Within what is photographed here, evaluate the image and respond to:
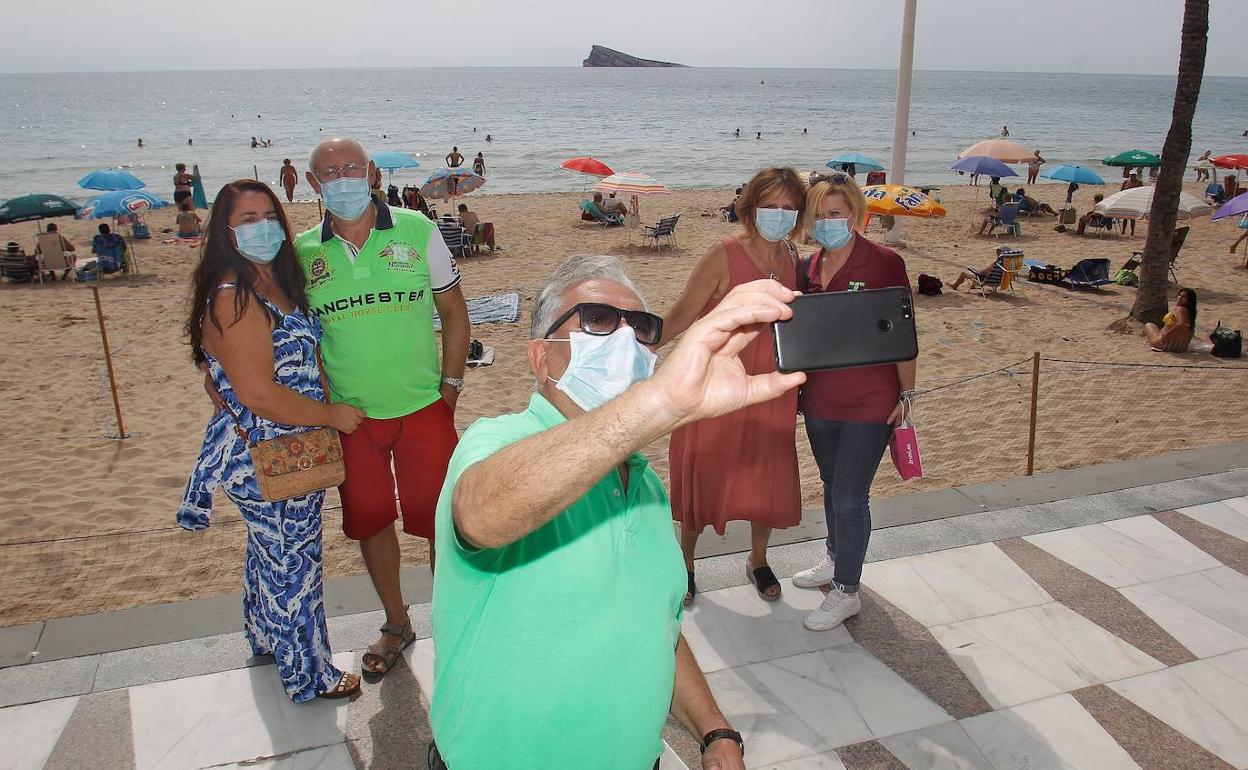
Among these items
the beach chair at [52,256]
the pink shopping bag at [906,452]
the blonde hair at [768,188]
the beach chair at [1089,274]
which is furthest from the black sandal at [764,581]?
the beach chair at [52,256]

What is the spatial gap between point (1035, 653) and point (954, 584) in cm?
57

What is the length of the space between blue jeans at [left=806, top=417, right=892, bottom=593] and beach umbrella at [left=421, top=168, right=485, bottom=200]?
16.6 m

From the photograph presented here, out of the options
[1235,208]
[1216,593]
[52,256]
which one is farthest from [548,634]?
[52,256]

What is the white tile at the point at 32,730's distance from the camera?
9.43 feet

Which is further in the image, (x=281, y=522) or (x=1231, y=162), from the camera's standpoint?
(x=1231, y=162)

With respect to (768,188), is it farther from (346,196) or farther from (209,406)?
(209,406)

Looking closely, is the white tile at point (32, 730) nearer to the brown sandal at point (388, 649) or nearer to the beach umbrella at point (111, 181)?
the brown sandal at point (388, 649)

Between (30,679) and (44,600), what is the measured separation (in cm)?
151

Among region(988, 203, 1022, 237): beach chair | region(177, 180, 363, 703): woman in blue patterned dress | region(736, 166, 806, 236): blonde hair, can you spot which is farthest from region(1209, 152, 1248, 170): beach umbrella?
region(177, 180, 363, 703): woman in blue patterned dress

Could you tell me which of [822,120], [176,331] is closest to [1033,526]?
[176,331]

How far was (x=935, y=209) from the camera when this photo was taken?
13.3 m

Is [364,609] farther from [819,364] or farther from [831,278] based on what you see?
[819,364]

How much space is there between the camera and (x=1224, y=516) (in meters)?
4.64

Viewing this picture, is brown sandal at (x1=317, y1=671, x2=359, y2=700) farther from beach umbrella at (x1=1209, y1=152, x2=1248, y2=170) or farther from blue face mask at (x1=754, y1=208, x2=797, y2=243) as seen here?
beach umbrella at (x1=1209, y1=152, x2=1248, y2=170)
